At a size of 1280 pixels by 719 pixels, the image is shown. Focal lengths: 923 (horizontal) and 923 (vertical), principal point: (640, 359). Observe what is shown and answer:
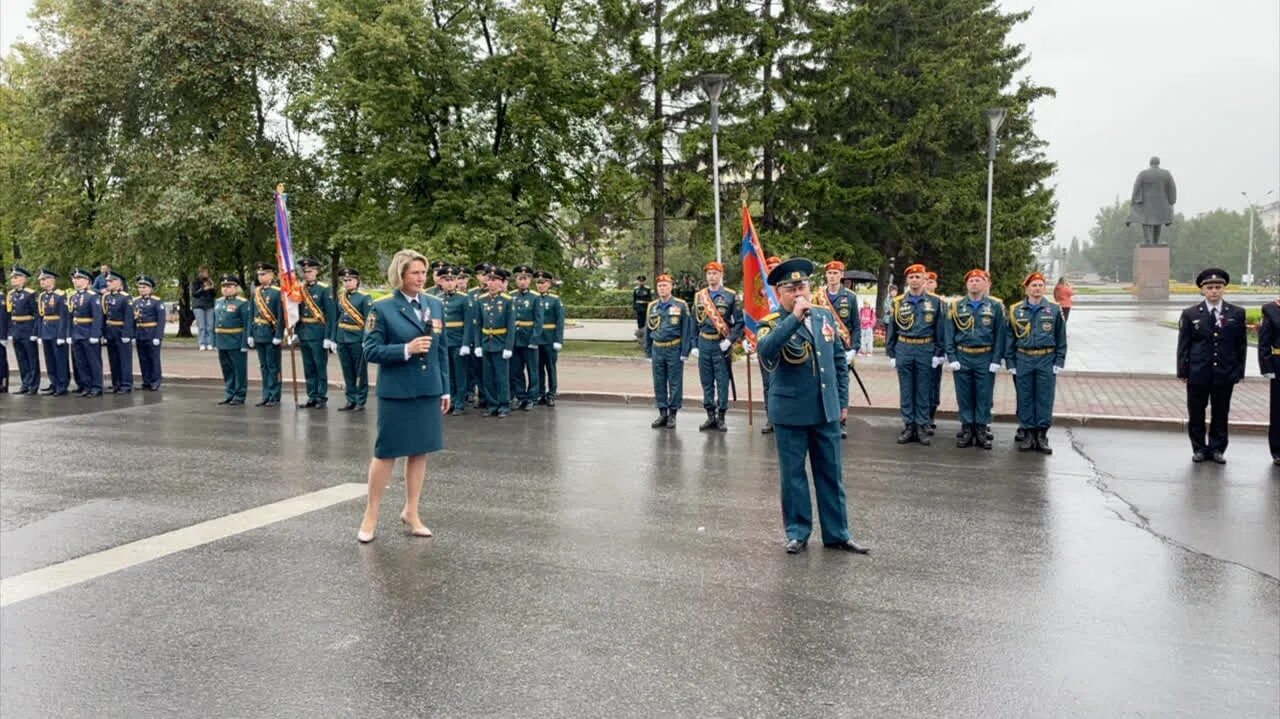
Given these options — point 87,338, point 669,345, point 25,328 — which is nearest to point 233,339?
point 87,338

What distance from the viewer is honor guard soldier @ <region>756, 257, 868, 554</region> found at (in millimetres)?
6223

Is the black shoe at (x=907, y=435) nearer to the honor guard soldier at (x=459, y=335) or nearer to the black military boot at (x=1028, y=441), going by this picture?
the black military boot at (x=1028, y=441)

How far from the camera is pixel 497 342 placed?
554 inches

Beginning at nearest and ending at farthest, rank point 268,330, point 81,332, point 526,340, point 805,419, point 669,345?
point 805,419 < point 669,345 < point 526,340 < point 268,330 < point 81,332

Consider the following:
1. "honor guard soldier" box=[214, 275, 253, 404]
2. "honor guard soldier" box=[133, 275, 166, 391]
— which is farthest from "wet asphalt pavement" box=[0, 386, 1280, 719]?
"honor guard soldier" box=[133, 275, 166, 391]

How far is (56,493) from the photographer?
330 inches

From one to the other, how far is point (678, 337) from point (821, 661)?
26.6ft

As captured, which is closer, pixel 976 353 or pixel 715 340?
pixel 976 353

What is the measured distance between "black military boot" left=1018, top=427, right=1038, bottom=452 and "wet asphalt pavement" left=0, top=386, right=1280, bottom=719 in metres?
0.57

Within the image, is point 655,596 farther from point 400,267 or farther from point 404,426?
point 400,267

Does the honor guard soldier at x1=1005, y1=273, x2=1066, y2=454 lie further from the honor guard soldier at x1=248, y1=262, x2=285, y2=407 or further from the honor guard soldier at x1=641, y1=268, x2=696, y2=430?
the honor guard soldier at x1=248, y1=262, x2=285, y2=407

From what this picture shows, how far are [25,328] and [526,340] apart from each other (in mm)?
10262

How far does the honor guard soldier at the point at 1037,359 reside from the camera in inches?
406

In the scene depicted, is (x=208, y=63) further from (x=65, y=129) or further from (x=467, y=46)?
(x=467, y=46)
